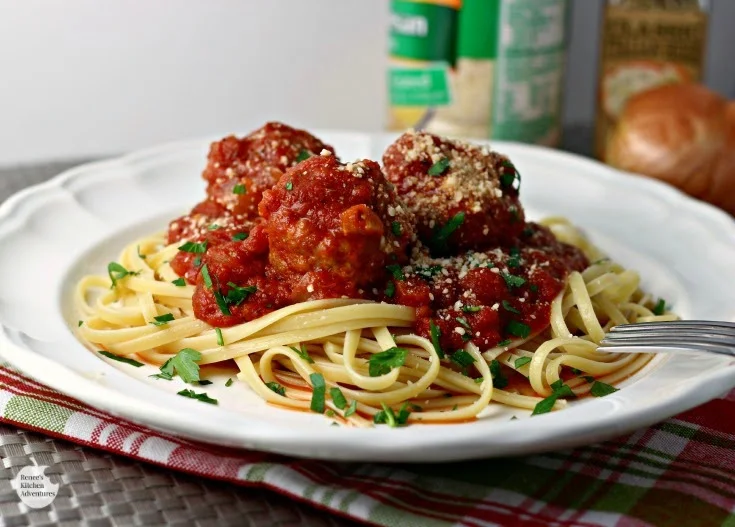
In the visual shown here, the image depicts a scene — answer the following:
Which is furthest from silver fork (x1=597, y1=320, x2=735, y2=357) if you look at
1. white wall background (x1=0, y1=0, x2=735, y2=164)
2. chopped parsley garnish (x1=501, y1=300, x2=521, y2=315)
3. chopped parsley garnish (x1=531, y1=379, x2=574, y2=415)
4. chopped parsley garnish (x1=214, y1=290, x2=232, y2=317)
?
white wall background (x1=0, y1=0, x2=735, y2=164)

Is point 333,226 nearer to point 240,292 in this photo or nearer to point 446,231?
point 240,292

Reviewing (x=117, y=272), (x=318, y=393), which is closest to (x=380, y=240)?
(x=318, y=393)

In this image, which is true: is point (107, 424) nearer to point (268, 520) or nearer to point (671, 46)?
point (268, 520)

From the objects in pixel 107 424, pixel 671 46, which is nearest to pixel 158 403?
pixel 107 424

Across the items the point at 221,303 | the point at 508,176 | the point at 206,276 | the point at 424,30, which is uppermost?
the point at 424,30

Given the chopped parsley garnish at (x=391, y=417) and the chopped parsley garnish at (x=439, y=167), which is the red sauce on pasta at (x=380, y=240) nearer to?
the chopped parsley garnish at (x=439, y=167)
